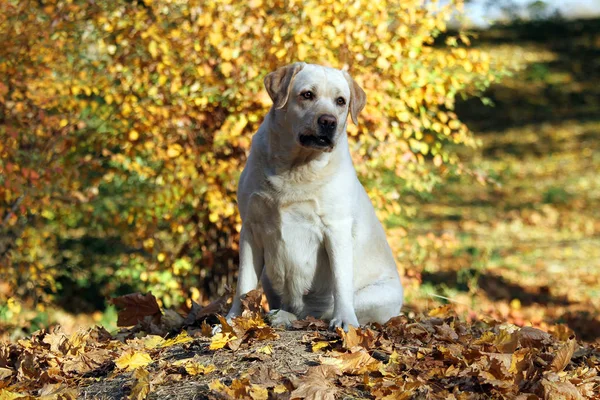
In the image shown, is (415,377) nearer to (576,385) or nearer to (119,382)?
(576,385)

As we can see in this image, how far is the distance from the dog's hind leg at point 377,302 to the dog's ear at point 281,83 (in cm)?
121

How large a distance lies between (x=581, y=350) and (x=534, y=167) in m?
12.4

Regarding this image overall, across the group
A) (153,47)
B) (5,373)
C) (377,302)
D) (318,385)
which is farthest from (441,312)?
(153,47)

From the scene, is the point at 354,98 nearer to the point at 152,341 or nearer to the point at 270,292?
the point at 270,292

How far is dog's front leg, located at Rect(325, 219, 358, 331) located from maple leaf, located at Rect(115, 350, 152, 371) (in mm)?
1024

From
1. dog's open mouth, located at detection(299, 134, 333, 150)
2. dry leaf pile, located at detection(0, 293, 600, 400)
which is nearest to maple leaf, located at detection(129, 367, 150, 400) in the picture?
dry leaf pile, located at detection(0, 293, 600, 400)

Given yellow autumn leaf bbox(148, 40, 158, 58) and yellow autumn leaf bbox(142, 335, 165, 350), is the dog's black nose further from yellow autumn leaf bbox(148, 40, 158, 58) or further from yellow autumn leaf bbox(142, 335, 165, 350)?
yellow autumn leaf bbox(148, 40, 158, 58)

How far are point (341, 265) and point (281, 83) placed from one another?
1057mm

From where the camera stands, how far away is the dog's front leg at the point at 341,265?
13.6 feet

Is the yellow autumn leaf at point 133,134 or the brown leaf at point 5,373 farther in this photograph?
the yellow autumn leaf at point 133,134

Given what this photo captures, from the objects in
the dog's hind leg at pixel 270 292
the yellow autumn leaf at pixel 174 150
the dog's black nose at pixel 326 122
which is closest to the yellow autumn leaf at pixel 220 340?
the dog's hind leg at pixel 270 292

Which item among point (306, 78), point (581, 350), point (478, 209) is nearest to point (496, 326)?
point (581, 350)

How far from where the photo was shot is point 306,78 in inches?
163

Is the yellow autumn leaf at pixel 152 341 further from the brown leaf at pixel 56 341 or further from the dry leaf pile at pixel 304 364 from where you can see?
the brown leaf at pixel 56 341
